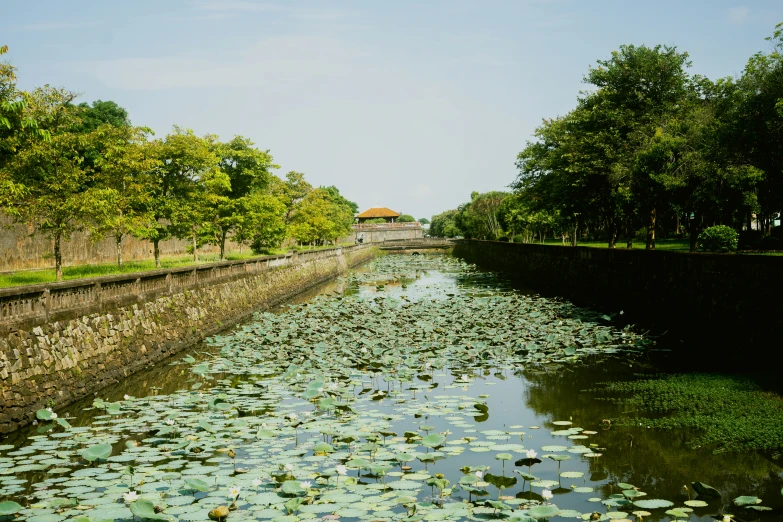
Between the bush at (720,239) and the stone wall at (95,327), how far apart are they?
18.4 m

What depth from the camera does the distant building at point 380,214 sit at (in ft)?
537

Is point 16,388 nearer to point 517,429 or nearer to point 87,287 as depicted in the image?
point 87,287

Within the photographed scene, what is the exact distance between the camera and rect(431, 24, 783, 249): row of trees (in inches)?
912

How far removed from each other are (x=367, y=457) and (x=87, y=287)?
757 centimetres

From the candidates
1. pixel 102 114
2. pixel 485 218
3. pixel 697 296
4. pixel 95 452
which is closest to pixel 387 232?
pixel 485 218

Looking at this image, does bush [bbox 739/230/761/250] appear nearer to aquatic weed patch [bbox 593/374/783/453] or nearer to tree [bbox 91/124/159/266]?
aquatic weed patch [bbox 593/374/783/453]

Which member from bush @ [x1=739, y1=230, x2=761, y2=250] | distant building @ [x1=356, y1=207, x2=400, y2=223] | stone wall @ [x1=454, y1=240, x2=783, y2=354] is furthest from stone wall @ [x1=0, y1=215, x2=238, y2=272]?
distant building @ [x1=356, y1=207, x2=400, y2=223]

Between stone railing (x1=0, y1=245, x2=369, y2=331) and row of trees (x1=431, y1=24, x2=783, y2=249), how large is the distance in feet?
62.7

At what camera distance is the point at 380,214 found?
16562 cm

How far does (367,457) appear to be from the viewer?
707cm

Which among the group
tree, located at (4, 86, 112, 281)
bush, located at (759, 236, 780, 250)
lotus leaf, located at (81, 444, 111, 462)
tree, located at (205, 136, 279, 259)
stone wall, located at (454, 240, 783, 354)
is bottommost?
lotus leaf, located at (81, 444, 111, 462)

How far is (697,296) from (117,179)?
70.0 ft

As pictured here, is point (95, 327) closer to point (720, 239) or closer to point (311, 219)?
point (720, 239)

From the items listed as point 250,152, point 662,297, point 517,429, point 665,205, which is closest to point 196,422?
point 517,429
